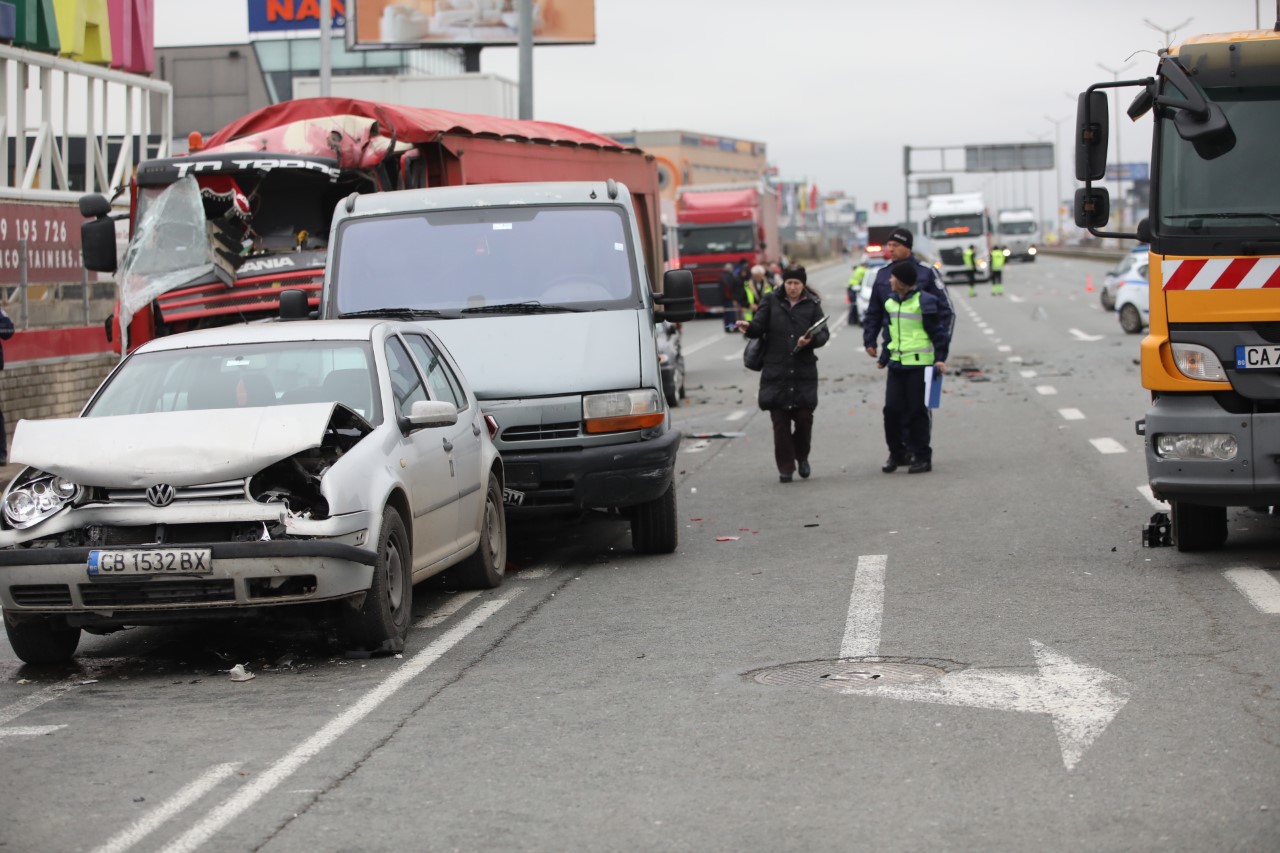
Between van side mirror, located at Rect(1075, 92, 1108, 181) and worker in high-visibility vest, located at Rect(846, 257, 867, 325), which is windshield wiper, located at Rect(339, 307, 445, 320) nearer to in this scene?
van side mirror, located at Rect(1075, 92, 1108, 181)

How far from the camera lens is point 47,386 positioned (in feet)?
67.5

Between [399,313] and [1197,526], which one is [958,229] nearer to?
[399,313]

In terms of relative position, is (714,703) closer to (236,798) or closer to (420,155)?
(236,798)

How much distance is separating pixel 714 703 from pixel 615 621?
6.53 feet

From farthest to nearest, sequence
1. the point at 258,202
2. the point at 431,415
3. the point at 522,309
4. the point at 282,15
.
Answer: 1. the point at 282,15
2. the point at 258,202
3. the point at 522,309
4. the point at 431,415

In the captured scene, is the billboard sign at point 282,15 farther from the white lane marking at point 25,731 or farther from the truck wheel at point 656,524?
the white lane marking at point 25,731

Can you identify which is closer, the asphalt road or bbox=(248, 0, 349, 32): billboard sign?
the asphalt road

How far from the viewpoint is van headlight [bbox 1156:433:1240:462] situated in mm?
9320

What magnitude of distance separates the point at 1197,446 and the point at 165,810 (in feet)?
19.2

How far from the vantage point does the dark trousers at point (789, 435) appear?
14.8 m

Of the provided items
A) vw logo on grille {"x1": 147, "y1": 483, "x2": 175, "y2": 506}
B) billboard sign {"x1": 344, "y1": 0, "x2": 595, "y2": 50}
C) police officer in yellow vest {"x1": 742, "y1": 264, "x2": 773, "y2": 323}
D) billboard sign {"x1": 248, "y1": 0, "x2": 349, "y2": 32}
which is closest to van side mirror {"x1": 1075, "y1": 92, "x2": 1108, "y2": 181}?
vw logo on grille {"x1": 147, "y1": 483, "x2": 175, "y2": 506}

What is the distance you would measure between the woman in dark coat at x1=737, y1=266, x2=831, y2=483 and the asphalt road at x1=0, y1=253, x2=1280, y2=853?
8.24 feet

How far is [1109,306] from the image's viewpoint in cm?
4569

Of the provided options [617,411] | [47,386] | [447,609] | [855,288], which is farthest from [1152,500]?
[855,288]
